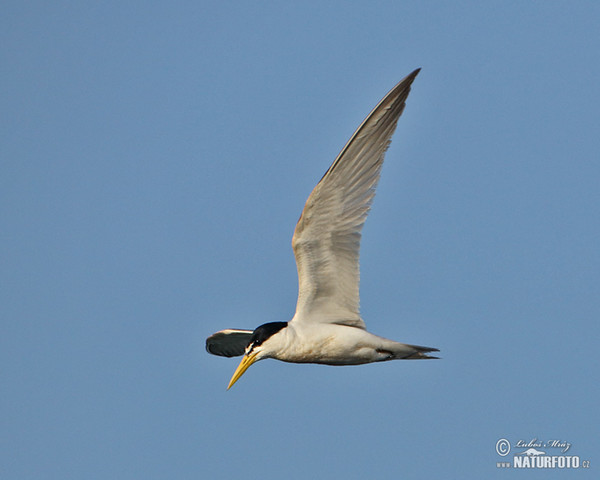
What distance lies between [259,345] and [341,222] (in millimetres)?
2333

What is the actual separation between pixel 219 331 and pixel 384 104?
230 inches

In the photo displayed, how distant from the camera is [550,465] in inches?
679

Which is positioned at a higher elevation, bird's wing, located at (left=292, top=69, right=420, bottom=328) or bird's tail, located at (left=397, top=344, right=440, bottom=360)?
bird's wing, located at (left=292, top=69, right=420, bottom=328)

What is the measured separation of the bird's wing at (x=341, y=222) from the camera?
43.7ft

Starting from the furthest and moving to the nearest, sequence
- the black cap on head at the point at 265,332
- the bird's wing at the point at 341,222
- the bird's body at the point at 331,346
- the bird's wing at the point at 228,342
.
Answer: the bird's wing at the point at 228,342
the bird's body at the point at 331,346
the black cap on head at the point at 265,332
the bird's wing at the point at 341,222

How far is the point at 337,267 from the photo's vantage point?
1429 cm

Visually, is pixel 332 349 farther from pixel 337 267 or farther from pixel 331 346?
pixel 337 267

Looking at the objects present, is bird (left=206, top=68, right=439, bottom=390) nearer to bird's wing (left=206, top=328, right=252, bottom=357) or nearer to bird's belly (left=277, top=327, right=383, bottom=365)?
bird's belly (left=277, top=327, right=383, bottom=365)

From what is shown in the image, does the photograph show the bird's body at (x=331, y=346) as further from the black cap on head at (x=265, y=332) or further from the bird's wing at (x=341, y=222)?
the bird's wing at (x=341, y=222)

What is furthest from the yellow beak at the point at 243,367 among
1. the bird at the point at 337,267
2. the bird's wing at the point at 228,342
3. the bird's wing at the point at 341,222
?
the bird's wing at the point at 228,342

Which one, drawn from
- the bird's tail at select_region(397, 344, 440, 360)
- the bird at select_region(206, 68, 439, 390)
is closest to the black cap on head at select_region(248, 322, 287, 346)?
the bird at select_region(206, 68, 439, 390)

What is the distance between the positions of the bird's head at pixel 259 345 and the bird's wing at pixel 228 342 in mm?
2053

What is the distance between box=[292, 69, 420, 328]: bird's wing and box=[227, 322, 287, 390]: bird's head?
62cm

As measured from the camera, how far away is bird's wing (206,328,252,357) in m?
16.8
